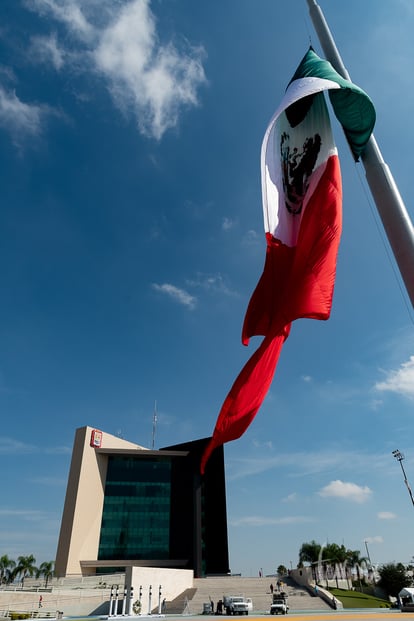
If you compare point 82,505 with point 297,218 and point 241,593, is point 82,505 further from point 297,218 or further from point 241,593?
point 297,218

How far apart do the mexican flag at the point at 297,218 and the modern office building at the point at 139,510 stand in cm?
5462

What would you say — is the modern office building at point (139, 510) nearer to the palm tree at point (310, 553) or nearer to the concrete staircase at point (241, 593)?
the concrete staircase at point (241, 593)

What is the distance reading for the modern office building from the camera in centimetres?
5450

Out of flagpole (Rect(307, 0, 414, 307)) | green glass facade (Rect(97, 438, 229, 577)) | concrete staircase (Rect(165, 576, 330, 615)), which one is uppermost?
green glass facade (Rect(97, 438, 229, 577))

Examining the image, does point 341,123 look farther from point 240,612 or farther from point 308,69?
point 240,612

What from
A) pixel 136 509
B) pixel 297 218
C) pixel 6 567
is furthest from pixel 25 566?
pixel 297 218

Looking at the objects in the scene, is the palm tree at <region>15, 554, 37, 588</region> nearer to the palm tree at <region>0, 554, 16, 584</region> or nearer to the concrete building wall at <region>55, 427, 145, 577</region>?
the palm tree at <region>0, 554, 16, 584</region>

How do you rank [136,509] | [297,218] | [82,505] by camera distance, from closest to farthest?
[297,218] < [82,505] < [136,509]

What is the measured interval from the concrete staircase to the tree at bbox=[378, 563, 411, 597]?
26598 millimetres

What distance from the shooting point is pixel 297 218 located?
30.3ft

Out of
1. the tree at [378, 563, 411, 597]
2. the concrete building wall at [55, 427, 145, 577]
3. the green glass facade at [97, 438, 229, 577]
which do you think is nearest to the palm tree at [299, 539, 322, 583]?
the tree at [378, 563, 411, 597]

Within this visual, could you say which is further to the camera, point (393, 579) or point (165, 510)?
point (393, 579)

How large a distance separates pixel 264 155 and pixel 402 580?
76045mm

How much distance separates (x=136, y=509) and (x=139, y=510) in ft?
1.54
